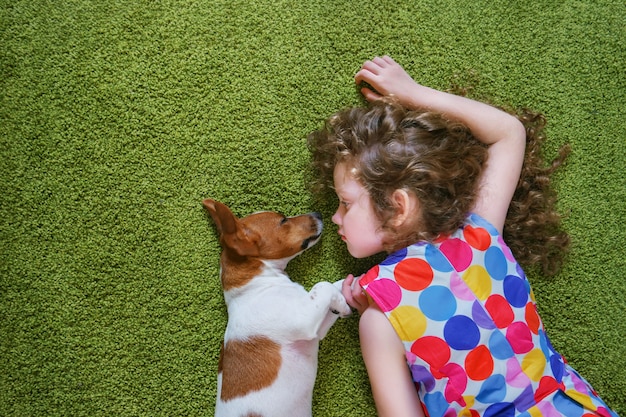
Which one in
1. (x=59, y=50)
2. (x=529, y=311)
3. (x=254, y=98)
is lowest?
(x=529, y=311)

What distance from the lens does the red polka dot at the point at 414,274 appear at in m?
1.76

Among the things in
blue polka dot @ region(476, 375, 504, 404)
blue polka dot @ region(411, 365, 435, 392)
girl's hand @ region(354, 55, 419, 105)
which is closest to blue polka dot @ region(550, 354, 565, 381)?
blue polka dot @ region(476, 375, 504, 404)

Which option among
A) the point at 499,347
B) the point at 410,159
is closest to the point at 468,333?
the point at 499,347

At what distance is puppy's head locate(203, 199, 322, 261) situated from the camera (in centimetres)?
190

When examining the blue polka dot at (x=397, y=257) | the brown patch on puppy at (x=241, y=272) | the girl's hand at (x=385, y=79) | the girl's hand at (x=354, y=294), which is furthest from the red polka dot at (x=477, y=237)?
the brown patch on puppy at (x=241, y=272)

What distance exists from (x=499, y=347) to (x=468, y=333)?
0.41 ft

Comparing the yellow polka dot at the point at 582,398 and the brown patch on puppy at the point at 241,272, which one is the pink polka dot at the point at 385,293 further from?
the yellow polka dot at the point at 582,398

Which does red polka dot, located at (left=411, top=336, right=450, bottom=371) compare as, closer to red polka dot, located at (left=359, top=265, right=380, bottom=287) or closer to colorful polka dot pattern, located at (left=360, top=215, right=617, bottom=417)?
colorful polka dot pattern, located at (left=360, top=215, right=617, bottom=417)

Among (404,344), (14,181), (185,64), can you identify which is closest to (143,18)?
(185,64)

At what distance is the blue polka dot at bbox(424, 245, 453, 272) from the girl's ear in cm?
14

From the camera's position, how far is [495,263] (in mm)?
1821

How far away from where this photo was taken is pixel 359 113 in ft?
6.27

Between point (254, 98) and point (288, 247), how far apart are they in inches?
26.8

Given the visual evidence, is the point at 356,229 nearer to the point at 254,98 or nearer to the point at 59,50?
the point at 254,98
